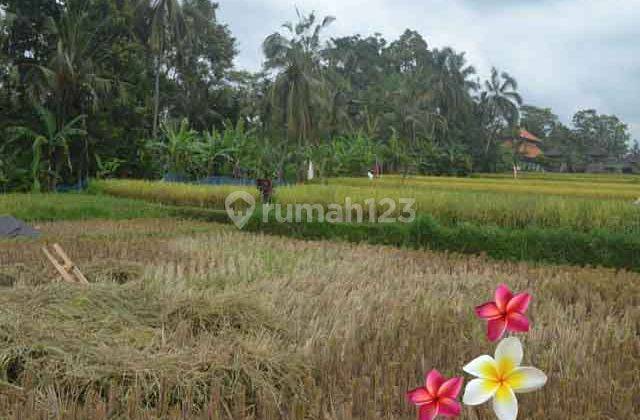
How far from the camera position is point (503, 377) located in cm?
125

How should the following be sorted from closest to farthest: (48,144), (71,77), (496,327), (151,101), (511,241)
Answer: (496,327) → (511,241) → (71,77) → (48,144) → (151,101)

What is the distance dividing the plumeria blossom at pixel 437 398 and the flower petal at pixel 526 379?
0.11 m

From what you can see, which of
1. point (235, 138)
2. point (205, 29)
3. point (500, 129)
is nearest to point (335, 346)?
point (235, 138)

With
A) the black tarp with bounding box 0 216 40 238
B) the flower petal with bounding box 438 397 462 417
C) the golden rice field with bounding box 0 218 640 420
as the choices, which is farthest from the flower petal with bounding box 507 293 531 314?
the black tarp with bounding box 0 216 40 238

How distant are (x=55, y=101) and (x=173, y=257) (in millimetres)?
14648

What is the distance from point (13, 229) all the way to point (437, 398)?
898 centimetres

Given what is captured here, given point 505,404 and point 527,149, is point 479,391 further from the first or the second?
point 527,149

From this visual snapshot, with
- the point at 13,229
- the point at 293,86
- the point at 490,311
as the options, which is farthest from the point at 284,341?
the point at 293,86

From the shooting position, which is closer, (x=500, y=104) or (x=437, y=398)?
(x=437, y=398)

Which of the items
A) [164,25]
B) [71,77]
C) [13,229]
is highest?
[164,25]

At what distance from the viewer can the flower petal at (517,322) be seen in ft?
4.11

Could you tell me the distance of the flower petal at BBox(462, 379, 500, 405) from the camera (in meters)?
1.19

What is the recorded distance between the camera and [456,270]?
6.23 metres

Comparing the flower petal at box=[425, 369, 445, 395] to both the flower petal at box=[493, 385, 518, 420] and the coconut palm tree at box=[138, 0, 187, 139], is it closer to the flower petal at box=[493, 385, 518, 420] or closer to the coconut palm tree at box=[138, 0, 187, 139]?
the flower petal at box=[493, 385, 518, 420]
